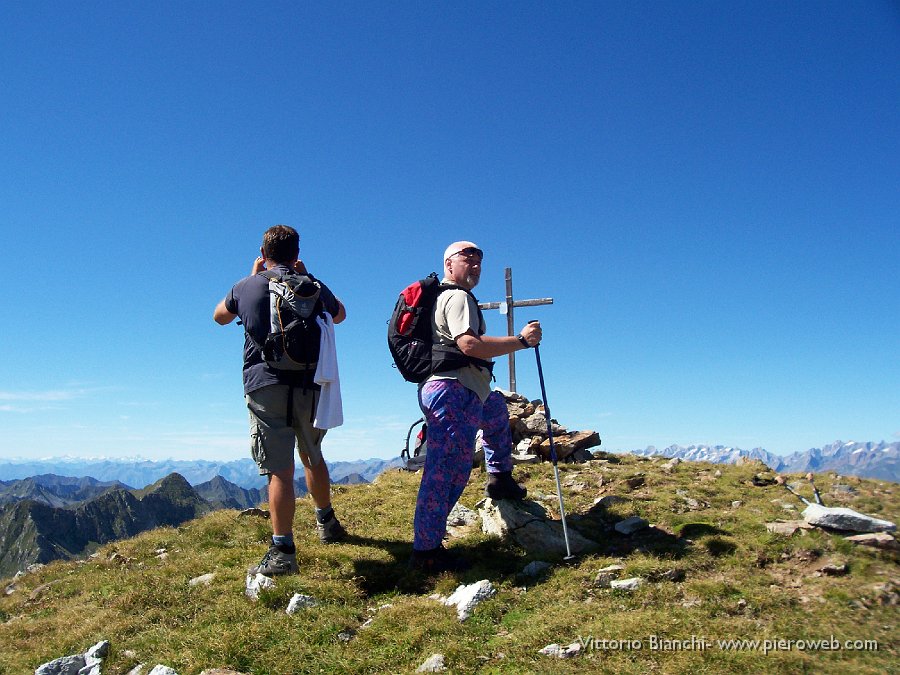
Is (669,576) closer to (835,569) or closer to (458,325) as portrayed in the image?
(835,569)

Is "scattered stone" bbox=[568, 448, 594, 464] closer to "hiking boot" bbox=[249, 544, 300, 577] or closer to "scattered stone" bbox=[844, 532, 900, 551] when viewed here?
"scattered stone" bbox=[844, 532, 900, 551]

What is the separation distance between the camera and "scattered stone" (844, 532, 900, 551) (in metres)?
5.72

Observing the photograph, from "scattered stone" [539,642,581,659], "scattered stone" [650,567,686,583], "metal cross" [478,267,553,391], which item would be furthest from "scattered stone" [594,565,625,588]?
"metal cross" [478,267,553,391]

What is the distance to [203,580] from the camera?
696 cm

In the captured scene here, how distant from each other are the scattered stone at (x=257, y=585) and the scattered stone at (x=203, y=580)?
2.70 ft

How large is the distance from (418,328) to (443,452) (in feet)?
5.48

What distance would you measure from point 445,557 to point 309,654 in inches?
84.5

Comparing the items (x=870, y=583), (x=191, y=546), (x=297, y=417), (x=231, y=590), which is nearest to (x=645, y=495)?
(x=870, y=583)

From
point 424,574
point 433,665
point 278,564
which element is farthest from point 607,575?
point 278,564

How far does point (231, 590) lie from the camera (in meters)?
6.52

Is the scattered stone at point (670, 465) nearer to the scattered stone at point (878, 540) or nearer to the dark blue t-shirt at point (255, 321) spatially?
the scattered stone at point (878, 540)

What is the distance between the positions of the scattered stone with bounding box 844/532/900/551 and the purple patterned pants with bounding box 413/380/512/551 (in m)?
4.46

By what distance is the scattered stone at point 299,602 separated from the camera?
572 centimetres

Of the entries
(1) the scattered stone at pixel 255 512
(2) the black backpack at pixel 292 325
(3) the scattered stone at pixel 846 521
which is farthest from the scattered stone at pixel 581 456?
(2) the black backpack at pixel 292 325
